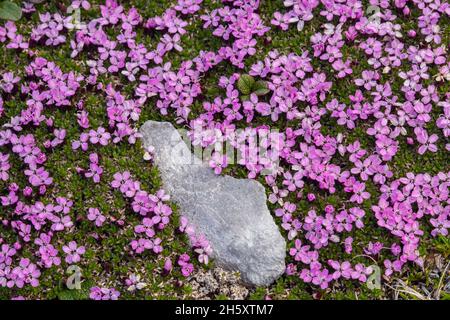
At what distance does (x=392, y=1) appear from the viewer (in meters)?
7.41

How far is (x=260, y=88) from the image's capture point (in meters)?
7.02

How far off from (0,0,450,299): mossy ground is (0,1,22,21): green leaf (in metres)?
0.26

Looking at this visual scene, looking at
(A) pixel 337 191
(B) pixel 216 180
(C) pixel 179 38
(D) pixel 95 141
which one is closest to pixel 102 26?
(C) pixel 179 38

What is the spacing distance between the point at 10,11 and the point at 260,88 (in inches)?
120

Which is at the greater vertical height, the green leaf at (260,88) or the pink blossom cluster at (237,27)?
the pink blossom cluster at (237,27)

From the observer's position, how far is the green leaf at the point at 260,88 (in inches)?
275

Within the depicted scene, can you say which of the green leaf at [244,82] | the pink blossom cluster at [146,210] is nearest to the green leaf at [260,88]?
the green leaf at [244,82]

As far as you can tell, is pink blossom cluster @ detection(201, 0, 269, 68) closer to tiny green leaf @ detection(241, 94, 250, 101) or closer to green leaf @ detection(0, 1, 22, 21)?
tiny green leaf @ detection(241, 94, 250, 101)

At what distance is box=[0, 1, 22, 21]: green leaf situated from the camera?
23.9 ft

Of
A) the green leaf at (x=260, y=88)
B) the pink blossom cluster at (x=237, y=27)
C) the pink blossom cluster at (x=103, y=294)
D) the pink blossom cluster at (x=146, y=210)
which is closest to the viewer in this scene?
the pink blossom cluster at (x=103, y=294)

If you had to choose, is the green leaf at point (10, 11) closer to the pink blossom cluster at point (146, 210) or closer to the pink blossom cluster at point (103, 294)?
the pink blossom cluster at point (146, 210)

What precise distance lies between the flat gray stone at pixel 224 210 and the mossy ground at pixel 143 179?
179 millimetres

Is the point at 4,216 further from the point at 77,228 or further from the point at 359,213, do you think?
the point at 359,213

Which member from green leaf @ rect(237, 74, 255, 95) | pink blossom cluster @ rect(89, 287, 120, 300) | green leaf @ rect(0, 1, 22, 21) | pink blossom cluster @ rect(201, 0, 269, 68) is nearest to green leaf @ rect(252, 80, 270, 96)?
green leaf @ rect(237, 74, 255, 95)
